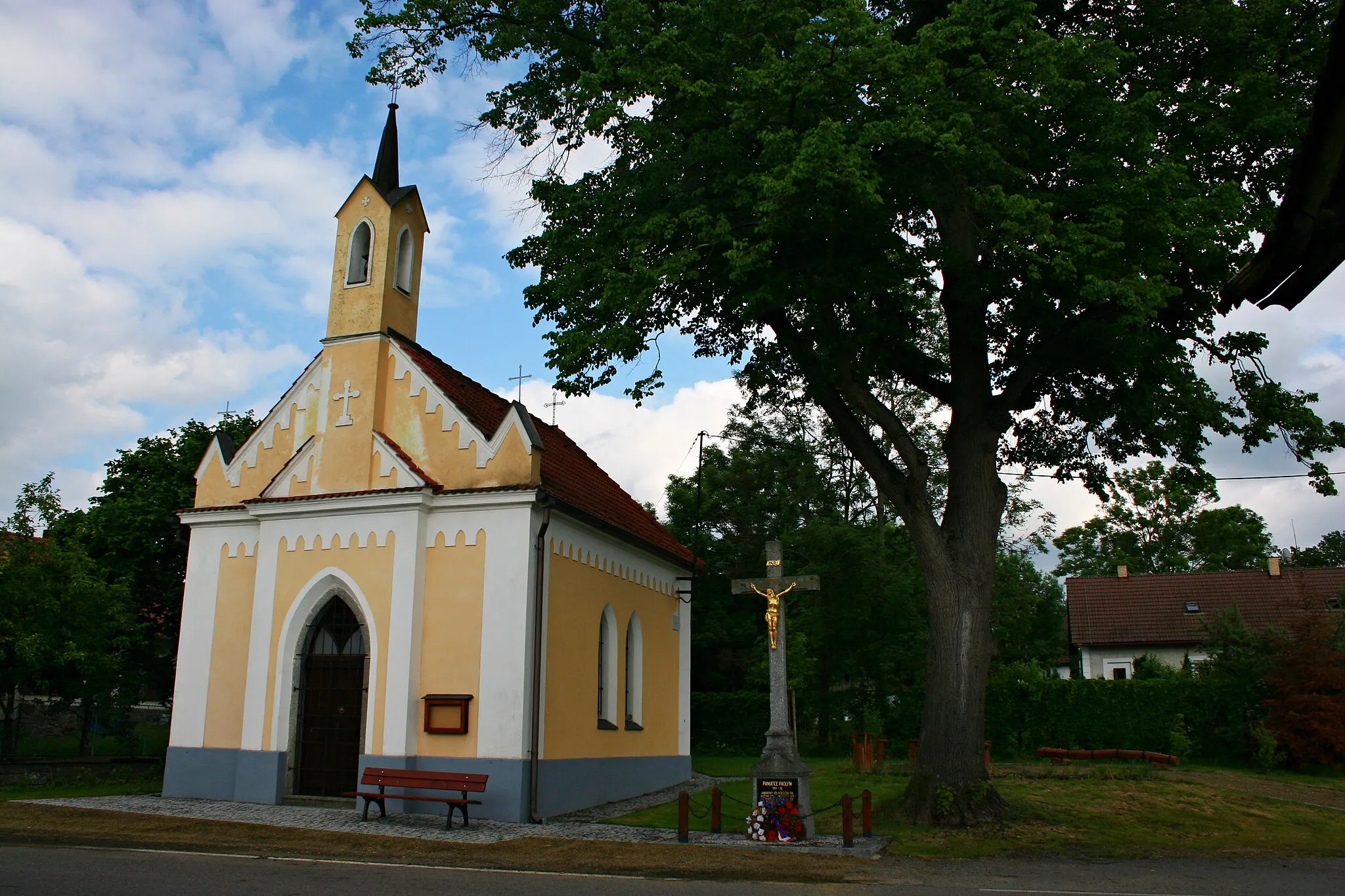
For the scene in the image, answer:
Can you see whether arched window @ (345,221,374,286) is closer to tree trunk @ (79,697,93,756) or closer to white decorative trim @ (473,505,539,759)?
white decorative trim @ (473,505,539,759)

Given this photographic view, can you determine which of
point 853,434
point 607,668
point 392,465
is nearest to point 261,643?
point 392,465

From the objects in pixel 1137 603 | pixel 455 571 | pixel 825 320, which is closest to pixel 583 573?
pixel 455 571

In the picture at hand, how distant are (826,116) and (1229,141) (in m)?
5.94

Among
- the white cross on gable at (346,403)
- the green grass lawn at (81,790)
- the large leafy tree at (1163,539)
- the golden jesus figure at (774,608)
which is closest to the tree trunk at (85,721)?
the green grass lawn at (81,790)

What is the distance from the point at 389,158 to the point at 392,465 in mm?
6325

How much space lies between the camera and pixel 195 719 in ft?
55.6

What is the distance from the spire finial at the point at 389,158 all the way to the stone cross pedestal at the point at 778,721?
10.1 m

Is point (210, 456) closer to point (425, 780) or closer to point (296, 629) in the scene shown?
point (296, 629)

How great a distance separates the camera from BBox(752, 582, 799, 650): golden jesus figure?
44.0 feet

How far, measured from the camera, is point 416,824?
13.6m

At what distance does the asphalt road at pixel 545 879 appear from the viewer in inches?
340

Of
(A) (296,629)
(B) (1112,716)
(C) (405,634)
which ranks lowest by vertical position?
(B) (1112,716)

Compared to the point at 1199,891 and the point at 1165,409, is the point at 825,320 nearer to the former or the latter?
the point at 1165,409

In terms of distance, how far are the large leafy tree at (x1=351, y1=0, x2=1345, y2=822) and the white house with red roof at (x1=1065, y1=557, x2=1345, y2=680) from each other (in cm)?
2510
